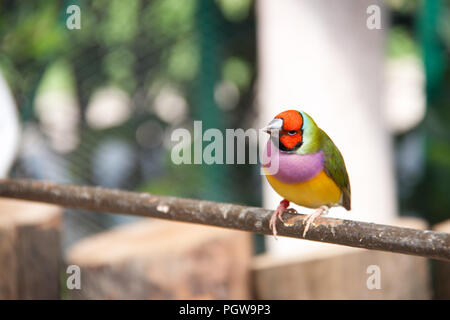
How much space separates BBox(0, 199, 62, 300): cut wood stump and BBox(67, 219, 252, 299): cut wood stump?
0.06m

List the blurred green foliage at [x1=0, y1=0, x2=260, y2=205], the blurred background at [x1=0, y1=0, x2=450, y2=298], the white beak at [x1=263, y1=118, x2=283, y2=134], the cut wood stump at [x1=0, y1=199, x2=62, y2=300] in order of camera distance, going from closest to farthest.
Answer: the white beak at [x1=263, y1=118, x2=283, y2=134]
the cut wood stump at [x1=0, y1=199, x2=62, y2=300]
the blurred background at [x1=0, y1=0, x2=450, y2=298]
the blurred green foliage at [x1=0, y1=0, x2=260, y2=205]

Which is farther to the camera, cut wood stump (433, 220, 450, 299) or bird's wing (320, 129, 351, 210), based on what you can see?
cut wood stump (433, 220, 450, 299)

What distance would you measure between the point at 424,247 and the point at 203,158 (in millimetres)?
1266

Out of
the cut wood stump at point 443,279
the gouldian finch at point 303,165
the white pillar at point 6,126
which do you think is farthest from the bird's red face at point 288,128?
the white pillar at point 6,126

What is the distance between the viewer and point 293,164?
2.41 ft

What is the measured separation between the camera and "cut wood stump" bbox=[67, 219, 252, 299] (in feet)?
4.47

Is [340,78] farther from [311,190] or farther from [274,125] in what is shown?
[274,125]

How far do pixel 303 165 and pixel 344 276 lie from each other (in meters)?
0.71

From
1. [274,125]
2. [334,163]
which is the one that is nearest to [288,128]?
[274,125]

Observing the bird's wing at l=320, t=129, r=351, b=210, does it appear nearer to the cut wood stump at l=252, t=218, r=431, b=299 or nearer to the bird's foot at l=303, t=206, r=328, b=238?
the bird's foot at l=303, t=206, r=328, b=238

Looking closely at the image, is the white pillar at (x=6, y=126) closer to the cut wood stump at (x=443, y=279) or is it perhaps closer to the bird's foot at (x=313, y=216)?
the bird's foot at (x=313, y=216)

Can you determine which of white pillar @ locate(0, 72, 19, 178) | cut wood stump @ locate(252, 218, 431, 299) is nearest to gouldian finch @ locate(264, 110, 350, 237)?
cut wood stump @ locate(252, 218, 431, 299)

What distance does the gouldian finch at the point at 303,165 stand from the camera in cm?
69
